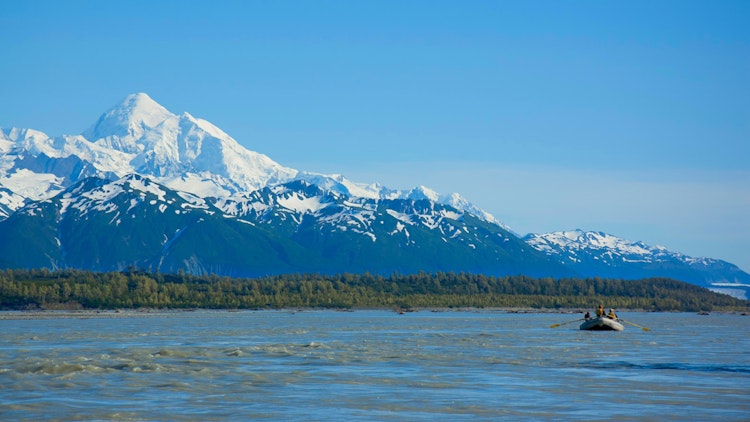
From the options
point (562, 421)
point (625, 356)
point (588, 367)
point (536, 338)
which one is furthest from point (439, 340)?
point (562, 421)

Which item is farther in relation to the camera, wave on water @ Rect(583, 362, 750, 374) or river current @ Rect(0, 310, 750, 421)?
wave on water @ Rect(583, 362, 750, 374)

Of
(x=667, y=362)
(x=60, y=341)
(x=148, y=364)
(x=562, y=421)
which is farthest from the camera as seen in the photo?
(x=60, y=341)

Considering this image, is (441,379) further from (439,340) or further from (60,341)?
(60,341)

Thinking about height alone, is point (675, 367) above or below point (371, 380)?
above

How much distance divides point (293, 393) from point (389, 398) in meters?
6.87

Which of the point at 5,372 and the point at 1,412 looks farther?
the point at 5,372

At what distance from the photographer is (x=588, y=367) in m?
84.8

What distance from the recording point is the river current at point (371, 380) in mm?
58531

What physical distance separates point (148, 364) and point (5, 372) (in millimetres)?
11959

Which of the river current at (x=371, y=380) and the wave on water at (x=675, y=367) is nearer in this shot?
the river current at (x=371, y=380)

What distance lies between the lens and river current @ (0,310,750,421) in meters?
58.5

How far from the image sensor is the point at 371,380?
74438 millimetres

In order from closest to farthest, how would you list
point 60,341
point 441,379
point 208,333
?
point 441,379 → point 60,341 → point 208,333

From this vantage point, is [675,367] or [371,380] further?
[675,367]
